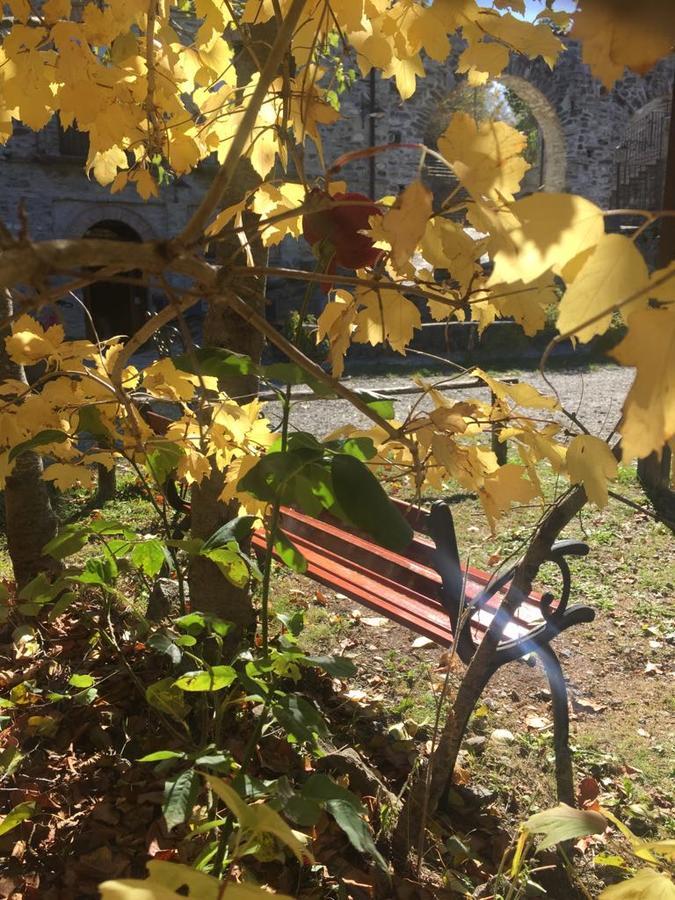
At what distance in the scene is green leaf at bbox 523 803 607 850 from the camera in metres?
0.83

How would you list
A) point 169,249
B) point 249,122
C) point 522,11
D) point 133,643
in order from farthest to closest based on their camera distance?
point 133,643 → point 522,11 → point 249,122 → point 169,249

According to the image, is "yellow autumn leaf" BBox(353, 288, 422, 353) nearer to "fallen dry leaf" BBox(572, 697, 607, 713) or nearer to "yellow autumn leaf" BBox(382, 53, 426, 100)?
"yellow autumn leaf" BBox(382, 53, 426, 100)

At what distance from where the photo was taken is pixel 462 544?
151 inches

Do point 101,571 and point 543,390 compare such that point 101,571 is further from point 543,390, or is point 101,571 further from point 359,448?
point 543,390

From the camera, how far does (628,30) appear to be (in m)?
0.52

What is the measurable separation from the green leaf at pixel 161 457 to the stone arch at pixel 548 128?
1504 cm

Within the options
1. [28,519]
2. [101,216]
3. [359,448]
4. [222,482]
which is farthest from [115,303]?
[359,448]

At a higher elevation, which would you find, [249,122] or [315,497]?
[249,122]

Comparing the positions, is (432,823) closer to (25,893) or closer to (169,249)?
(25,893)

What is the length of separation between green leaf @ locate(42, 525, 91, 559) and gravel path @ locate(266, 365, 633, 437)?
4387 mm

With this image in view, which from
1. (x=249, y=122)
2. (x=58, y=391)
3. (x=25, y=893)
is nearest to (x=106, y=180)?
(x=58, y=391)

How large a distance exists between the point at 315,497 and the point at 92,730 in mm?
1010

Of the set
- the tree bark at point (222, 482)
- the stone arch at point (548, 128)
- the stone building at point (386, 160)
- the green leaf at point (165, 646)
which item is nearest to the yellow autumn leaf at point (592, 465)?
the green leaf at point (165, 646)

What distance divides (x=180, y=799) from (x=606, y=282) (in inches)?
34.1
